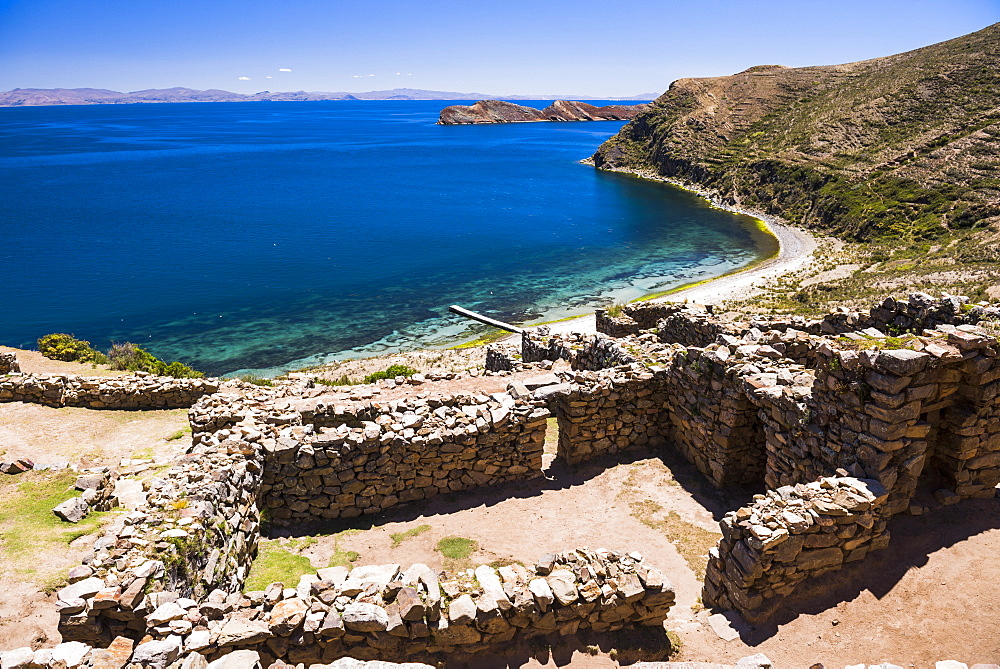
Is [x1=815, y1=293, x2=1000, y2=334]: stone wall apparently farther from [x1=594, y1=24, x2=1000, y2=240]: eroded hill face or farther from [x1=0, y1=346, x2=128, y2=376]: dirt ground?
[x1=594, y1=24, x2=1000, y2=240]: eroded hill face

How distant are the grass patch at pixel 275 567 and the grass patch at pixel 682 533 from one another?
6637 mm

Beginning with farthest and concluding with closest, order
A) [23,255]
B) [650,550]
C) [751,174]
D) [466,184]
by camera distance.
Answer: [466,184] < [751,174] < [23,255] < [650,550]

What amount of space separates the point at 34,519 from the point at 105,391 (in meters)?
8.75

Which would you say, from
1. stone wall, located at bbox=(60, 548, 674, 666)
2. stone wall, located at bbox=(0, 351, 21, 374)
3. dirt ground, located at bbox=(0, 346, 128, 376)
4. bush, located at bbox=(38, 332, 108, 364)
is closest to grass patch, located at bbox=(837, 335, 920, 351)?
stone wall, located at bbox=(60, 548, 674, 666)

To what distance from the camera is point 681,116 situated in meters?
119

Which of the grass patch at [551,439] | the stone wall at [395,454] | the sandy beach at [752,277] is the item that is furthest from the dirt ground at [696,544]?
the sandy beach at [752,277]

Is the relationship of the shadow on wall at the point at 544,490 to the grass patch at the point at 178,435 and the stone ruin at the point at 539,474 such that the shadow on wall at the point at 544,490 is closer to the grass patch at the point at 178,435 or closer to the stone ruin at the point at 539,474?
the stone ruin at the point at 539,474

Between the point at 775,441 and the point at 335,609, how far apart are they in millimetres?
8489

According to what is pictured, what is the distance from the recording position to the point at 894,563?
9289mm

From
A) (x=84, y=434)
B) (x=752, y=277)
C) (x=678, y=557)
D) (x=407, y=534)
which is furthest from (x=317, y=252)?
(x=678, y=557)

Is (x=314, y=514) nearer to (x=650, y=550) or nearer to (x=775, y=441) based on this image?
(x=650, y=550)

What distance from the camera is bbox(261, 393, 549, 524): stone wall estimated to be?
1198 cm

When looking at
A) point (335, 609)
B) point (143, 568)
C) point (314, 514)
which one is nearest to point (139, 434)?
point (314, 514)

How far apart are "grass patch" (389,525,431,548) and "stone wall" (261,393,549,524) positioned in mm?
889
